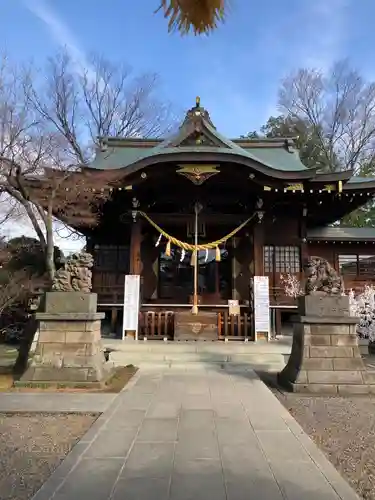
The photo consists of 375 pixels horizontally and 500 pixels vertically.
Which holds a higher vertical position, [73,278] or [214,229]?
[214,229]

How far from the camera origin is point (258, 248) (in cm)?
1220

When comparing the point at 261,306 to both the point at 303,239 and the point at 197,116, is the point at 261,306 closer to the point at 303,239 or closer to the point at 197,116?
the point at 303,239

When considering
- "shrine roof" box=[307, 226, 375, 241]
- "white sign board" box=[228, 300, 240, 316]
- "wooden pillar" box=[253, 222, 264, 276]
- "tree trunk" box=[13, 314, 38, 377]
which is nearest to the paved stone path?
"tree trunk" box=[13, 314, 38, 377]

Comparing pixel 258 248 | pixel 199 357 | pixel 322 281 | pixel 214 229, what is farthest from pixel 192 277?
pixel 322 281

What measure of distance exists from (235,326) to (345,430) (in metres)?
7.03

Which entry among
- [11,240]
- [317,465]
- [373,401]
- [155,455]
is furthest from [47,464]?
[11,240]

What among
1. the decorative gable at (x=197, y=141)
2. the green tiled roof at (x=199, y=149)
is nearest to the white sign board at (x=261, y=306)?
the green tiled roof at (x=199, y=149)

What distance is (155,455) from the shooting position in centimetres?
333

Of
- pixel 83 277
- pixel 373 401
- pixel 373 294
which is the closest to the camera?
pixel 373 401

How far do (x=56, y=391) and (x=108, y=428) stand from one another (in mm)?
2150

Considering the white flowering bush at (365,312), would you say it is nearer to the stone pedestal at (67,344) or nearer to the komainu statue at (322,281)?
the komainu statue at (322,281)

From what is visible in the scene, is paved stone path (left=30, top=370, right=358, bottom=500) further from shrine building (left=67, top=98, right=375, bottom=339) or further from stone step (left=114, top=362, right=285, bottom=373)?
shrine building (left=67, top=98, right=375, bottom=339)

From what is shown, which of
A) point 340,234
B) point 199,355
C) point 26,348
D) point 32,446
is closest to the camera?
point 32,446

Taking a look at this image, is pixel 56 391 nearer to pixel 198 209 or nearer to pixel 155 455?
pixel 155 455
